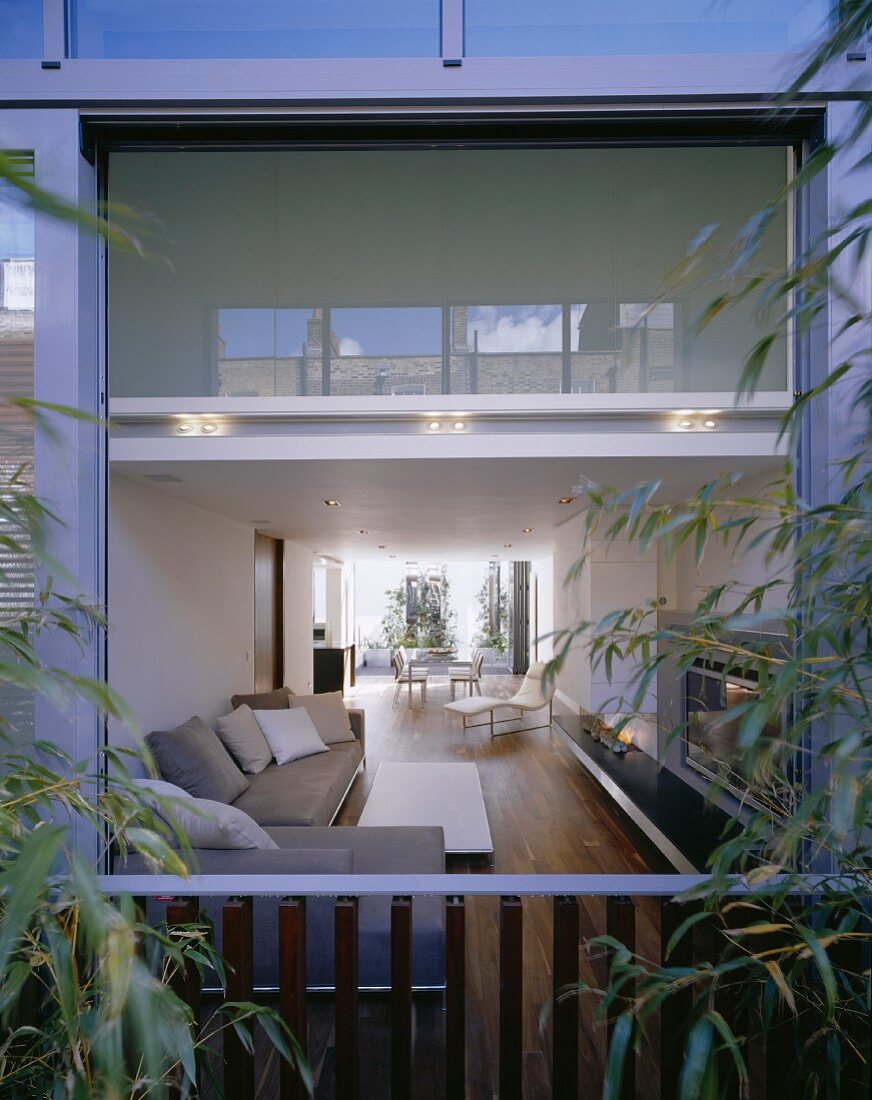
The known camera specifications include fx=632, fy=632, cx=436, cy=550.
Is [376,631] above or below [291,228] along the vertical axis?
below

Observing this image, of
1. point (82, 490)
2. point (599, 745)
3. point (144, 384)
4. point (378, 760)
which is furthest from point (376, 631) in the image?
point (82, 490)

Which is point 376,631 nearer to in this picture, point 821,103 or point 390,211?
point 390,211

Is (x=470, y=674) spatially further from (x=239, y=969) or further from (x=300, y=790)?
(x=239, y=969)

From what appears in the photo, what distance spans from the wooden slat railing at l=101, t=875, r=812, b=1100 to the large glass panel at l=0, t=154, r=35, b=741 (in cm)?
49

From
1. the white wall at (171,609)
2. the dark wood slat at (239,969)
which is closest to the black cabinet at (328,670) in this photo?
the white wall at (171,609)

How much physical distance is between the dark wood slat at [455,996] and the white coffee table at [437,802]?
2.48 metres

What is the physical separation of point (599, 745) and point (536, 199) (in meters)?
4.31

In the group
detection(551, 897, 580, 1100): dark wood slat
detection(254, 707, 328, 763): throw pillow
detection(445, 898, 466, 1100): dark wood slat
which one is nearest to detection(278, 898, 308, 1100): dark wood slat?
detection(445, 898, 466, 1100): dark wood slat

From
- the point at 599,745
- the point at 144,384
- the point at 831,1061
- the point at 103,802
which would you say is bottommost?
the point at 599,745

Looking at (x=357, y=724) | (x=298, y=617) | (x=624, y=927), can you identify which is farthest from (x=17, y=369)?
(x=298, y=617)

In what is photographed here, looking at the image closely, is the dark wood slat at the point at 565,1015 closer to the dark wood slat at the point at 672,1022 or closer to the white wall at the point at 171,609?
the dark wood slat at the point at 672,1022

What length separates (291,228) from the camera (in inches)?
130

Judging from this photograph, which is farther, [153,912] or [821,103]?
[153,912]

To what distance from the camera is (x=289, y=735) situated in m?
4.91
